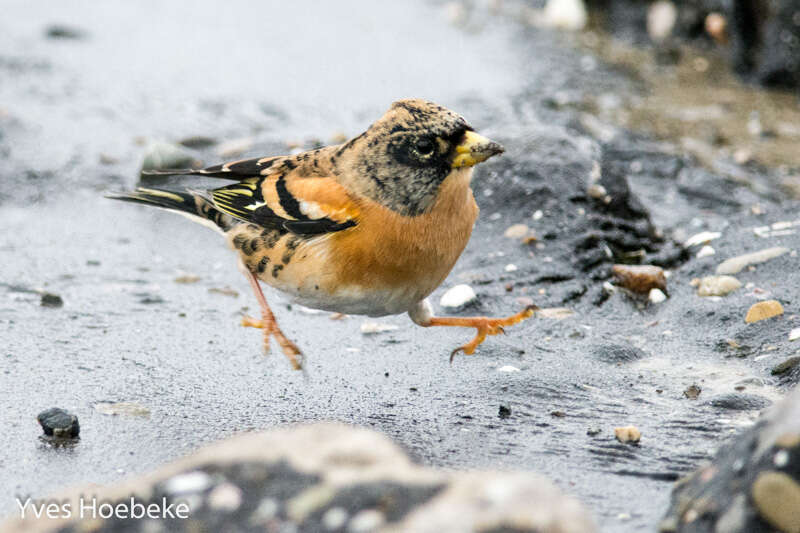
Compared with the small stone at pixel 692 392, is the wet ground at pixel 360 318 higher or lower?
lower

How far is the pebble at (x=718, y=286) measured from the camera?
14.4 feet

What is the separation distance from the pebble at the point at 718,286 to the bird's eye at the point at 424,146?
1.58 metres

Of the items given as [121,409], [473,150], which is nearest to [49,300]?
[121,409]

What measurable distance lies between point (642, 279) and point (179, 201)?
2188mm

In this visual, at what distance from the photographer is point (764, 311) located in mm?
4027

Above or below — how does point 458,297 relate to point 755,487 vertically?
below

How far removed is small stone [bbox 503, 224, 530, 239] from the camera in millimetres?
5082

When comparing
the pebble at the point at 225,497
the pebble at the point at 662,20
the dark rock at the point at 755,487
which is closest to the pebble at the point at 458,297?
the dark rock at the point at 755,487

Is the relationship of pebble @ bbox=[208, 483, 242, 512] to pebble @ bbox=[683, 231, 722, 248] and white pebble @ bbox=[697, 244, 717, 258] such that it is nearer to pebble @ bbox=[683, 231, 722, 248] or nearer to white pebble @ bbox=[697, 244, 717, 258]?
white pebble @ bbox=[697, 244, 717, 258]

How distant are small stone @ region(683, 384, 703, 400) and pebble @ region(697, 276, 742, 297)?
876 mm

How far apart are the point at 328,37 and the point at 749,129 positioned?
3701mm

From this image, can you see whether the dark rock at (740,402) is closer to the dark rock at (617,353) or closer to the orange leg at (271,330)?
the dark rock at (617,353)

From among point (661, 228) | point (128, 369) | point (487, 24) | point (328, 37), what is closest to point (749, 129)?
point (661, 228)

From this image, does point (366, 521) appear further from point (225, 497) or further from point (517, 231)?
point (517, 231)
